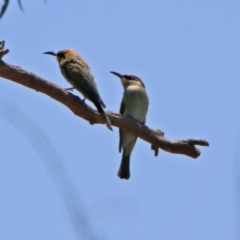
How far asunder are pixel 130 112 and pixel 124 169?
51cm

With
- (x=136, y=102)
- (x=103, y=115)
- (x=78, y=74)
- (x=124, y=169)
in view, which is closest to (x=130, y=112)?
(x=136, y=102)

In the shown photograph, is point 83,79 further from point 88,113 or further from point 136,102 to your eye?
point 136,102

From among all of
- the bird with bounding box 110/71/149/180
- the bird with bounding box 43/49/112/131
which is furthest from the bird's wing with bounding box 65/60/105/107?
the bird with bounding box 110/71/149/180

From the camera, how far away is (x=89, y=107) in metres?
3.58

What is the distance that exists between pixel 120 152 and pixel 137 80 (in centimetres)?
81

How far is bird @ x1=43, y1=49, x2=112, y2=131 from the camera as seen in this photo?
4.25 metres

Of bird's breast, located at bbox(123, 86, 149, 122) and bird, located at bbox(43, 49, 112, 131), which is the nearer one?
bird, located at bbox(43, 49, 112, 131)

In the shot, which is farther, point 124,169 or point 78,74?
point 124,169

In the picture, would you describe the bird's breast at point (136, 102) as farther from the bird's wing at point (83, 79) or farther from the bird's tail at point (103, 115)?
the bird's tail at point (103, 115)

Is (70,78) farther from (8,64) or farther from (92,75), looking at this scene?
(8,64)

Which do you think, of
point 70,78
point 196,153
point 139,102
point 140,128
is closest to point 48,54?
point 70,78

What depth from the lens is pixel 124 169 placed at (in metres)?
5.71

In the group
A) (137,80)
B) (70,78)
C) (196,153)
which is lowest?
(196,153)

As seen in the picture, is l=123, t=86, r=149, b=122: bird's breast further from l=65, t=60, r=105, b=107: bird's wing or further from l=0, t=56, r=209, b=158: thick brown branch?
l=0, t=56, r=209, b=158: thick brown branch
